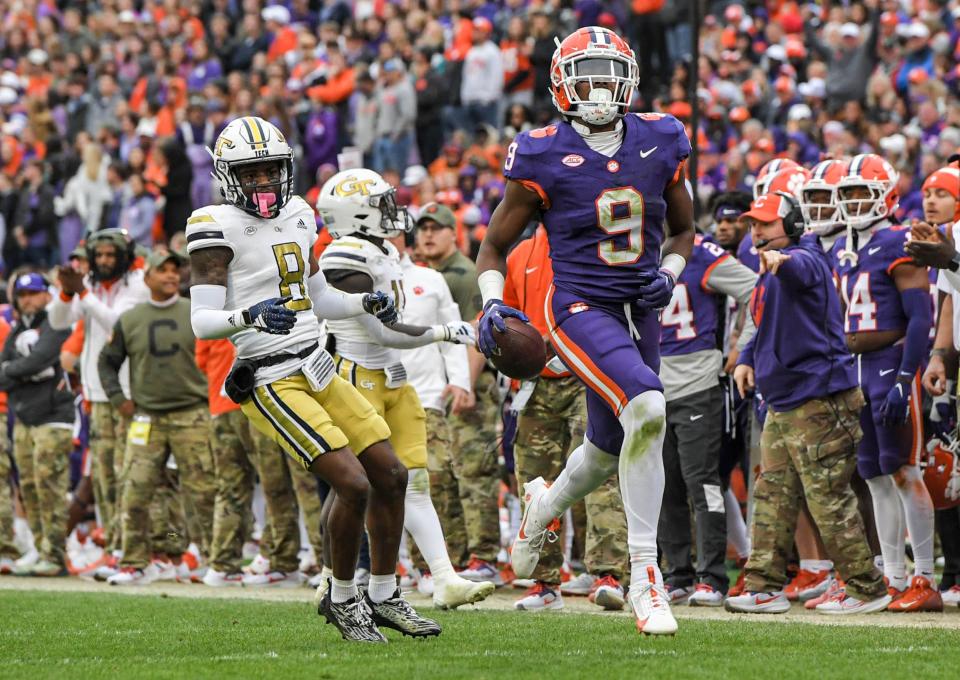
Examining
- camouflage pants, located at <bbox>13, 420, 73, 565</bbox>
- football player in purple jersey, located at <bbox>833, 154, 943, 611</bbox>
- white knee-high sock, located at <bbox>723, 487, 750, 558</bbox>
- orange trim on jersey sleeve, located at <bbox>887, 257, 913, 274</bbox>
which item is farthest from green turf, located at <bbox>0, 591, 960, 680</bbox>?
camouflage pants, located at <bbox>13, 420, 73, 565</bbox>

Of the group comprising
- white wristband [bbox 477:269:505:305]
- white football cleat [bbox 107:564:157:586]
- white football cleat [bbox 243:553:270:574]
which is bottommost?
white football cleat [bbox 107:564:157:586]

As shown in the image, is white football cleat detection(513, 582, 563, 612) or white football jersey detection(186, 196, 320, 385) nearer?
white football jersey detection(186, 196, 320, 385)

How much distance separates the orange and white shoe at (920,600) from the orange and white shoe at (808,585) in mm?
902

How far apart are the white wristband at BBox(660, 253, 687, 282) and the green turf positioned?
1.58 meters

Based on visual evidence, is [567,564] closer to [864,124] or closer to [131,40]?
[864,124]

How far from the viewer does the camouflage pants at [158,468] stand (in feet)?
37.9

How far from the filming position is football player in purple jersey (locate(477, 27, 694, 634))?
6523 millimetres

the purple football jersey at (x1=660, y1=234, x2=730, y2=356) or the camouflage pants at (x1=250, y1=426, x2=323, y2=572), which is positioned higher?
the purple football jersey at (x1=660, y1=234, x2=730, y2=356)

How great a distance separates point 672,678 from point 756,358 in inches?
135

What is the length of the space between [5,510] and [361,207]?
6.05m

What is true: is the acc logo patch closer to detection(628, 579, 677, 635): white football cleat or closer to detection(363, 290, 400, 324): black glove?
detection(363, 290, 400, 324): black glove

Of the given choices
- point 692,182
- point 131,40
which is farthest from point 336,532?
point 131,40

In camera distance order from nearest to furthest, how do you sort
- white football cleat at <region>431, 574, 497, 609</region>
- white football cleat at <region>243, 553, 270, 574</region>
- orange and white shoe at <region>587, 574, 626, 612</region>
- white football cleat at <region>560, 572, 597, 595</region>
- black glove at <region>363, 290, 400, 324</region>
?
black glove at <region>363, 290, 400, 324</region>
white football cleat at <region>431, 574, 497, 609</region>
orange and white shoe at <region>587, 574, 626, 612</region>
white football cleat at <region>560, 572, 597, 595</region>
white football cleat at <region>243, 553, 270, 574</region>

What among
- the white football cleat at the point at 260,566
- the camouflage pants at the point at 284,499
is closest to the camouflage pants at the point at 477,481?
the camouflage pants at the point at 284,499
